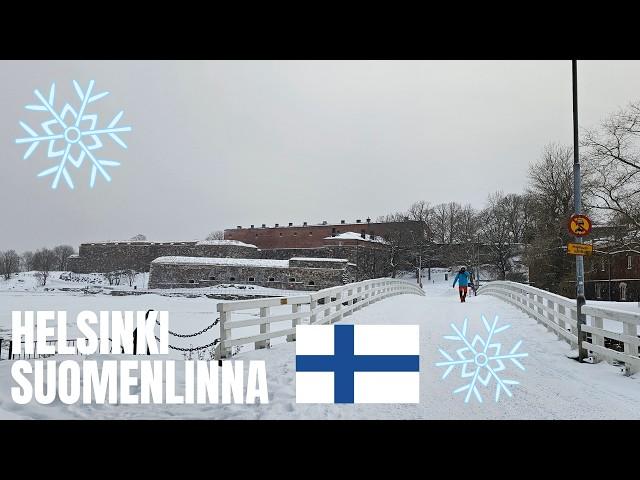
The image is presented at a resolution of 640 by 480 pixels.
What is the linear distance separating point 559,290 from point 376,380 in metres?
26.8

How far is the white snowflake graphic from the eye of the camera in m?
6.10

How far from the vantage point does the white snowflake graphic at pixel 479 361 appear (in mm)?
6102

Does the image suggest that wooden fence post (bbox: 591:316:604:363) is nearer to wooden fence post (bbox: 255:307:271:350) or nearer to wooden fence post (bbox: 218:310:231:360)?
wooden fence post (bbox: 255:307:271:350)

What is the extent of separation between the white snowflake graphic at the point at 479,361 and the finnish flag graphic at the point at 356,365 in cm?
54

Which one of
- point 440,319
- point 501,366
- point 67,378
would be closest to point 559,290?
point 440,319

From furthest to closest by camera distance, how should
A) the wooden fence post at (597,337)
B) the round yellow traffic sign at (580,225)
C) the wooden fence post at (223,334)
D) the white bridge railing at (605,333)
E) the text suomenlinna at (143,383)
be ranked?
the round yellow traffic sign at (580,225) → the wooden fence post at (597,337) → the wooden fence post at (223,334) → the white bridge railing at (605,333) → the text suomenlinna at (143,383)

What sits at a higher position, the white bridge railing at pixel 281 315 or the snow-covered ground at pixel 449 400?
the white bridge railing at pixel 281 315

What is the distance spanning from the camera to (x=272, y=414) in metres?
4.98

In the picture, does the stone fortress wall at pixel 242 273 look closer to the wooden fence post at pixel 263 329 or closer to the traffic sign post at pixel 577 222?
the wooden fence post at pixel 263 329

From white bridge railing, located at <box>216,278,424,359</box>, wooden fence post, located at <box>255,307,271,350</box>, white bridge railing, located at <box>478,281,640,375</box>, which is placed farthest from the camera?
wooden fence post, located at <box>255,307,271,350</box>

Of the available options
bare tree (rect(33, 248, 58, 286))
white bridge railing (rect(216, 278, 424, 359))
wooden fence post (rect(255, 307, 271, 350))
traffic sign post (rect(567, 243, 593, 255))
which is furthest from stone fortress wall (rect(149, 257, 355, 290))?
traffic sign post (rect(567, 243, 593, 255))

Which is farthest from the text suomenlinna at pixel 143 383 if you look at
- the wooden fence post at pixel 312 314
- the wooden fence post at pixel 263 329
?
the wooden fence post at pixel 312 314

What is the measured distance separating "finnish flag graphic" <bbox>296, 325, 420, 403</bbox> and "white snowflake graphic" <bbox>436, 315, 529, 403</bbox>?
541mm

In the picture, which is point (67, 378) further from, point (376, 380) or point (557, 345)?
point (557, 345)
